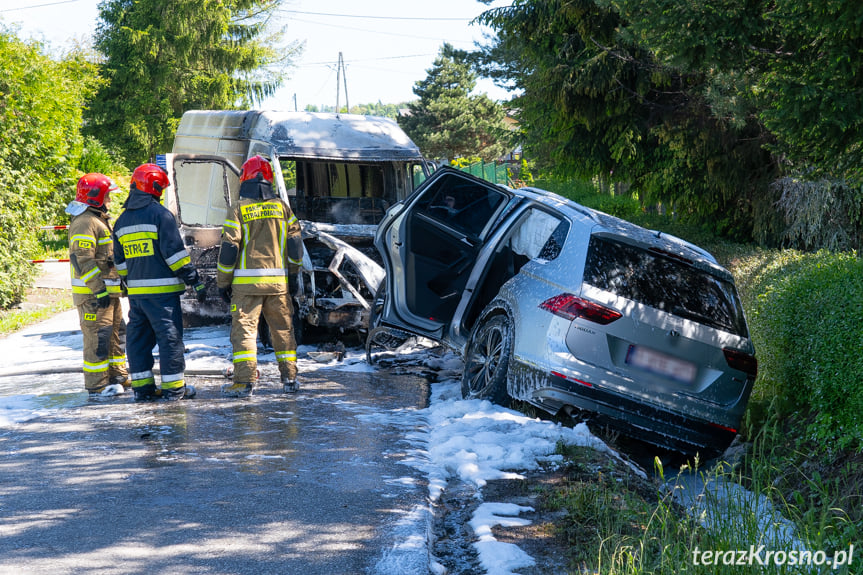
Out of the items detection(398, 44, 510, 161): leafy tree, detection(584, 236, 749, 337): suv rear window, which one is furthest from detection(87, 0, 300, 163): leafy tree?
detection(584, 236, 749, 337): suv rear window

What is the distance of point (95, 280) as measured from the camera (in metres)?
7.28

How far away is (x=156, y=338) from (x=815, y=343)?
533cm

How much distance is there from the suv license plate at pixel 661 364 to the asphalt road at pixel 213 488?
1698mm

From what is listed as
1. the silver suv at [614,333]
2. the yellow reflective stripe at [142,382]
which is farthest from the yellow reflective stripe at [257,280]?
the silver suv at [614,333]

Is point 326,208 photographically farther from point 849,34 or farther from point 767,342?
point 849,34

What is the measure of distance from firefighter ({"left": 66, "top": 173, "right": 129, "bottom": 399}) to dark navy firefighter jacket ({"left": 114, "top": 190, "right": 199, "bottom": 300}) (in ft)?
1.12

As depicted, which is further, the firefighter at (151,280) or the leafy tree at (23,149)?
the leafy tree at (23,149)

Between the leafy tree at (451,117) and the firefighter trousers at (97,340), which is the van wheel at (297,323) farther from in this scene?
the leafy tree at (451,117)

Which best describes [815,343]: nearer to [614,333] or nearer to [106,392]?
[614,333]

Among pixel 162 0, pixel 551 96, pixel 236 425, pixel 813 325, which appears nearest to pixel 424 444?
pixel 236 425

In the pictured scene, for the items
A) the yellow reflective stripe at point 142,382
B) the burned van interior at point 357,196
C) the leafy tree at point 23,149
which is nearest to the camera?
the yellow reflective stripe at point 142,382

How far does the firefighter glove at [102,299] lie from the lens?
7.28m

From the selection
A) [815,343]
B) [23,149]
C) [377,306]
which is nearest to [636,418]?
[815,343]

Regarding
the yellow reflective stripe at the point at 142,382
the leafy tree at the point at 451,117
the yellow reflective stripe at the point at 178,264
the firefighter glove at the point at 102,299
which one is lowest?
the yellow reflective stripe at the point at 142,382
